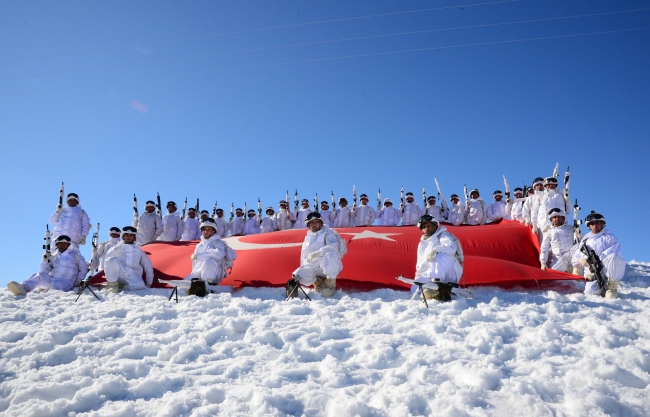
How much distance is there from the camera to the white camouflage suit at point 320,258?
5.57m

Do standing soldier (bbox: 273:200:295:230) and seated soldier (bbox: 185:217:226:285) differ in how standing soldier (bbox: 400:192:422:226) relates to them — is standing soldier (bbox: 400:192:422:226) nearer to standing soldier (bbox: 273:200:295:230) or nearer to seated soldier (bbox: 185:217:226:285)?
standing soldier (bbox: 273:200:295:230)

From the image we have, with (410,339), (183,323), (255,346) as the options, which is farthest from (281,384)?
(183,323)

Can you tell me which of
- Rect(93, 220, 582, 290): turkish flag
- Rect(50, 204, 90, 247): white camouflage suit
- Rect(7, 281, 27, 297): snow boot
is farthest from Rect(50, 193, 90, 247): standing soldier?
Rect(7, 281, 27, 297): snow boot

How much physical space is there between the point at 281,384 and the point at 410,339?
1377 mm

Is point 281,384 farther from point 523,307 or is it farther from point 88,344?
point 523,307

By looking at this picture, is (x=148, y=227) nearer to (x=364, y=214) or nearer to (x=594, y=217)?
(x=364, y=214)

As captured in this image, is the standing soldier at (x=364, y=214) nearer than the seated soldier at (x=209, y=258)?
No

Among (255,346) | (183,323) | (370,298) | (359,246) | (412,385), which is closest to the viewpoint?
(412,385)

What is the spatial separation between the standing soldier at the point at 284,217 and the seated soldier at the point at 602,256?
9.87 metres

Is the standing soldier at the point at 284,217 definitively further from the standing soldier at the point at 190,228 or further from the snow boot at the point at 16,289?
the snow boot at the point at 16,289

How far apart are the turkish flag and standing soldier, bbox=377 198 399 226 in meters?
3.99

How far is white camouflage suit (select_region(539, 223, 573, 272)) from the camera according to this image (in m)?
6.92

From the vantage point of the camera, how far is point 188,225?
12.4 meters

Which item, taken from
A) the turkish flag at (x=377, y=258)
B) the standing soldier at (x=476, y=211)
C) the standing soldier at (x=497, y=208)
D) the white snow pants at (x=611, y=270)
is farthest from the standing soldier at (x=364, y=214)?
the white snow pants at (x=611, y=270)
